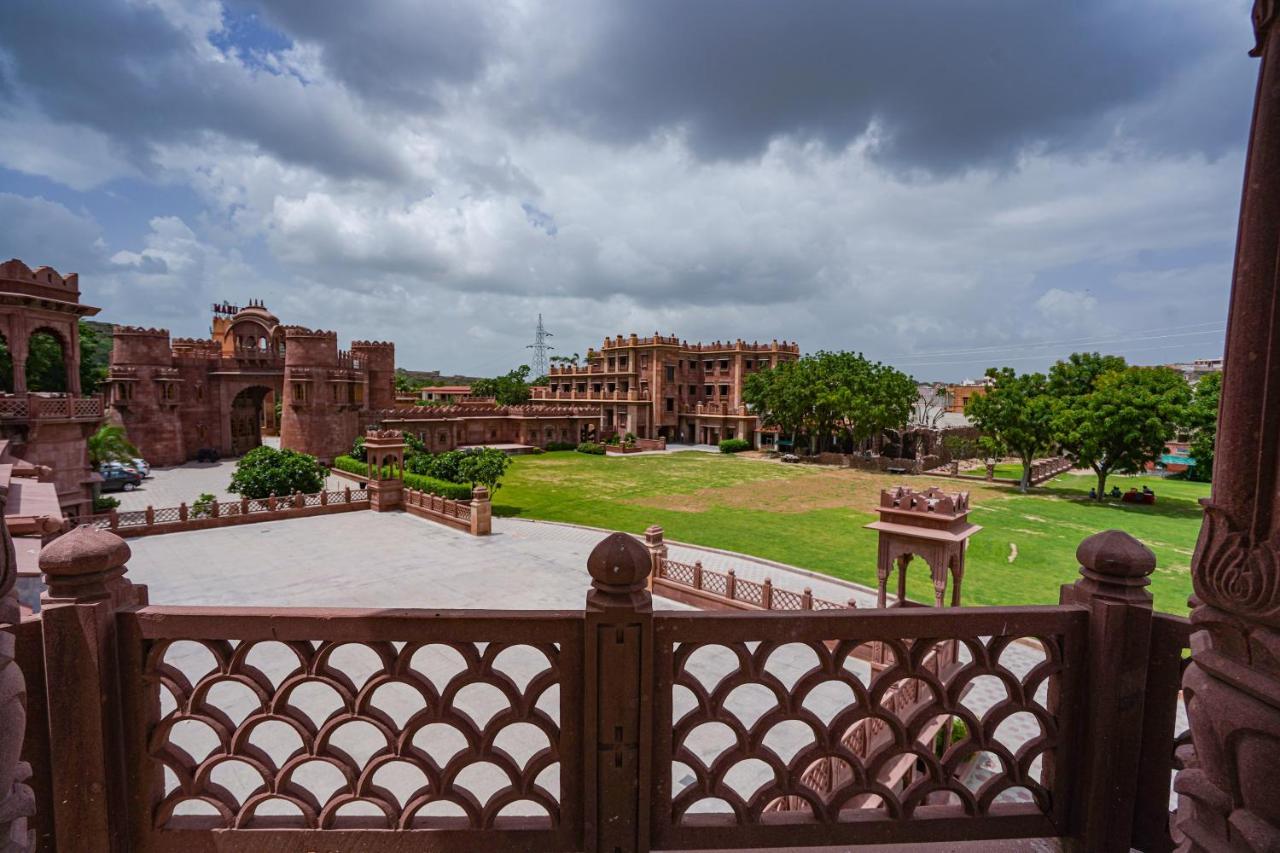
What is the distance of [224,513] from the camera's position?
67.1 feet

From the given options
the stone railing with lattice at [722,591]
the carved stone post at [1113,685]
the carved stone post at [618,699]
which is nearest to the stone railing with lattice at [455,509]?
the stone railing with lattice at [722,591]

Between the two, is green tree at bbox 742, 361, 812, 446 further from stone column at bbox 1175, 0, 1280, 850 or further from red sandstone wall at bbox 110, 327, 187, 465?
stone column at bbox 1175, 0, 1280, 850

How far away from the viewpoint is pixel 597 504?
26469mm

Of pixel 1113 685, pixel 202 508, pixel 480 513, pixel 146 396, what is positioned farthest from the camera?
pixel 146 396

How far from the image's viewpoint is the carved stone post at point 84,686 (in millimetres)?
2490

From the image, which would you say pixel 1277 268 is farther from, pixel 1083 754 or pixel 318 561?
pixel 318 561

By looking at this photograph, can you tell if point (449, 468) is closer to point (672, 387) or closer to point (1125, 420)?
point (1125, 420)

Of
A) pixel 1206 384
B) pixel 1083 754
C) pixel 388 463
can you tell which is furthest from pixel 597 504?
pixel 1206 384

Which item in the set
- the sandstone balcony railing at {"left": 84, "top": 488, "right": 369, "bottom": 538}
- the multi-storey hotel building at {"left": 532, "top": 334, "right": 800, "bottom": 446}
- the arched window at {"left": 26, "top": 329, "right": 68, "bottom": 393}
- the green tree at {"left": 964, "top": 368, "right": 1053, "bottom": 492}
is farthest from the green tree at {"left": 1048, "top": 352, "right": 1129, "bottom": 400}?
the arched window at {"left": 26, "top": 329, "right": 68, "bottom": 393}

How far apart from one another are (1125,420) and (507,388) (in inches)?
2187

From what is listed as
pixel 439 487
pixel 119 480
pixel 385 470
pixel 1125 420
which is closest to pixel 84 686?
pixel 439 487

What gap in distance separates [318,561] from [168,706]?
8001 mm

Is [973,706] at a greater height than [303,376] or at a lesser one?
lesser

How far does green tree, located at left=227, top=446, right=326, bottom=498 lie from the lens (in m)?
22.0
